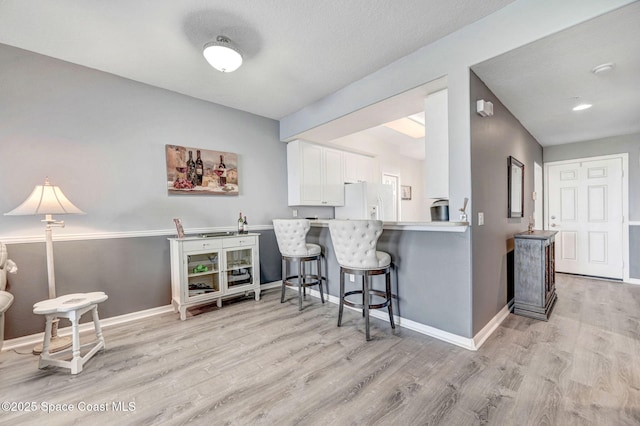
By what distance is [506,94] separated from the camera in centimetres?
268

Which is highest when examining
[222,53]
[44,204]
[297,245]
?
[222,53]

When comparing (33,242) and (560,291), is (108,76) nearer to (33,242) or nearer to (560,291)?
(33,242)

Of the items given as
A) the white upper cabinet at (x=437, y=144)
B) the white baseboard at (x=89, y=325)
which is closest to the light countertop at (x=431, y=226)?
the white upper cabinet at (x=437, y=144)

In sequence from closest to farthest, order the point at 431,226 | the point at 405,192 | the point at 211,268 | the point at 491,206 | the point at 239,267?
the point at 431,226 < the point at 491,206 < the point at 211,268 < the point at 239,267 < the point at 405,192

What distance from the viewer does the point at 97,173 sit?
2699 millimetres

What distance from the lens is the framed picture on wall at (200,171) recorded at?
10.3ft

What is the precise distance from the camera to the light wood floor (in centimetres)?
148

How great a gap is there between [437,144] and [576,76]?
133 cm

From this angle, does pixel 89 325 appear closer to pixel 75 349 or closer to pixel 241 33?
pixel 75 349

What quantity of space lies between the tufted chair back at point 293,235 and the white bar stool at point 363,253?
1.88 ft

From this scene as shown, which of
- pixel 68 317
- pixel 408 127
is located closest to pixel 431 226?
pixel 68 317

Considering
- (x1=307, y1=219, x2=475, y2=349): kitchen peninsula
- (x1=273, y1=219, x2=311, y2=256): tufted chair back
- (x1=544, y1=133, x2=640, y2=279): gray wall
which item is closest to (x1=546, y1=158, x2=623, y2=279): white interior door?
(x1=544, y1=133, x2=640, y2=279): gray wall

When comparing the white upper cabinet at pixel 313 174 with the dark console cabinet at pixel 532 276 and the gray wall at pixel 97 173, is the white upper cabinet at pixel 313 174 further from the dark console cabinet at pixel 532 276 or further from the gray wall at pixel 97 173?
the dark console cabinet at pixel 532 276

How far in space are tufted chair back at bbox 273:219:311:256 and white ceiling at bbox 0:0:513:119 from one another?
1639 mm
